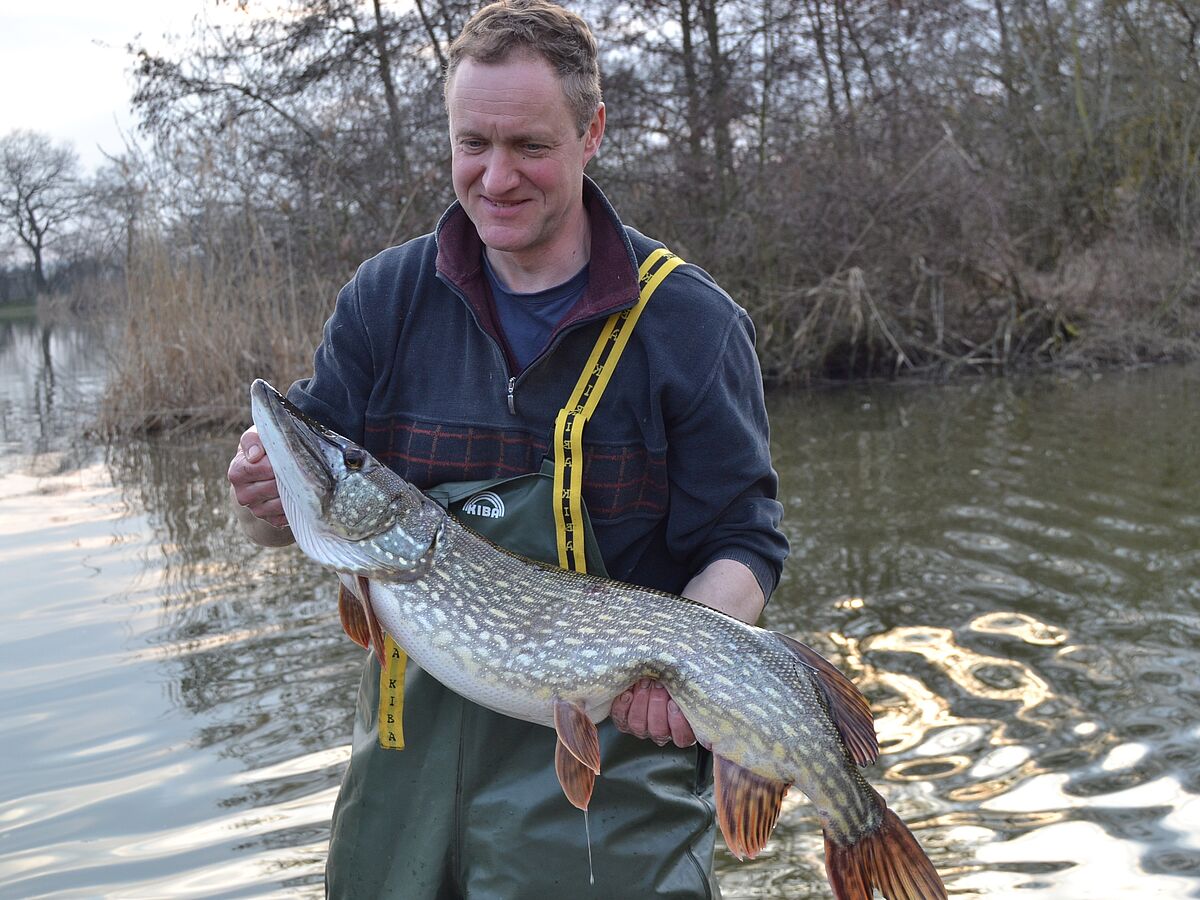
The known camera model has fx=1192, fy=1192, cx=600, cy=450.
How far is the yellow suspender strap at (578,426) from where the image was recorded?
235 centimetres

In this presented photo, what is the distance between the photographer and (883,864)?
7.02 ft

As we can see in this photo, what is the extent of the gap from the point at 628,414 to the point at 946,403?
34.4ft

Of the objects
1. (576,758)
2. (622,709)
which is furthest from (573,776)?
(622,709)

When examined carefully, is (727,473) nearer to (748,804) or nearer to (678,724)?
(678,724)

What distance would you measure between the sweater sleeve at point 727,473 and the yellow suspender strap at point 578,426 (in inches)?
7.2

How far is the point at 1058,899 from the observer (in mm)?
3100

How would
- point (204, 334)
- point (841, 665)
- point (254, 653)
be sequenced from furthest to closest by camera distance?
1. point (204, 334)
2. point (254, 653)
3. point (841, 665)

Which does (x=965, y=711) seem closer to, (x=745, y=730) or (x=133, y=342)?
(x=745, y=730)

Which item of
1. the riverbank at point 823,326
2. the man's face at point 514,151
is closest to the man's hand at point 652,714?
the man's face at point 514,151

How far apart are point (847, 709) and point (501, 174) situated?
1.22 metres

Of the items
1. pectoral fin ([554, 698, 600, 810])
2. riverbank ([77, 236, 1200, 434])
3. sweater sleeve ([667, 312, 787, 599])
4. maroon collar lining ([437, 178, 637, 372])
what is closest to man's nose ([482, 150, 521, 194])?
maroon collar lining ([437, 178, 637, 372])

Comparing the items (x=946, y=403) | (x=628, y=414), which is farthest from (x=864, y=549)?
(x=946, y=403)

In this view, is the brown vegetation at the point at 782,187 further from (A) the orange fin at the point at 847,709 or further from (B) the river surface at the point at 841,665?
(A) the orange fin at the point at 847,709

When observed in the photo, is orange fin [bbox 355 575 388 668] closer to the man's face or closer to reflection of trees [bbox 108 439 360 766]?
the man's face
